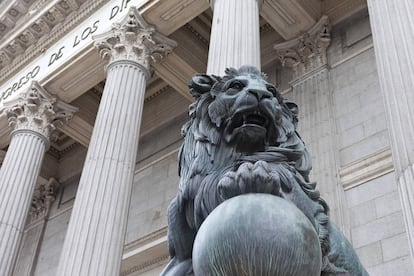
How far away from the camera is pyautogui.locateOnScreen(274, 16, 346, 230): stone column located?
1323 centimetres

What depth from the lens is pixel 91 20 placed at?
17.2m

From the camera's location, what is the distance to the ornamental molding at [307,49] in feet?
52.1

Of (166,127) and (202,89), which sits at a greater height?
(166,127)

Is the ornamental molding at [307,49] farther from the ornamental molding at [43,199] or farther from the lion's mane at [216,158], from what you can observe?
the lion's mane at [216,158]

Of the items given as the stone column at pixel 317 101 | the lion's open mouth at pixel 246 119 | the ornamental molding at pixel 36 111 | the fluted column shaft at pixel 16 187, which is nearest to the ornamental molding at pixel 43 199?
the ornamental molding at pixel 36 111

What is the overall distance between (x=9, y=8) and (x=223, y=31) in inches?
481

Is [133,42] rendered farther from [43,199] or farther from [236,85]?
[236,85]

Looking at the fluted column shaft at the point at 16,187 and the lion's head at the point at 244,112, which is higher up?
the fluted column shaft at the point at 16,187

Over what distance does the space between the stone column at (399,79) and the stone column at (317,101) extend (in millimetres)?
4661

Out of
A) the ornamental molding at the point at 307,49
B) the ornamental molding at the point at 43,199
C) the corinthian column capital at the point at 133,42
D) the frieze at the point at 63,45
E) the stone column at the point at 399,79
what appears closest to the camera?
the stone column at the point at 399,79

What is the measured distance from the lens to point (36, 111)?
55.2 feet

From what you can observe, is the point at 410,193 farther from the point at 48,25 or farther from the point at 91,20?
the point at 48,25

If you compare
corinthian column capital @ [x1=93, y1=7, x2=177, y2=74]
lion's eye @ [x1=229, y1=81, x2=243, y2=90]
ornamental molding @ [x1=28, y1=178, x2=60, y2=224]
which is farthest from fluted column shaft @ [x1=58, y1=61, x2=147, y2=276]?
ornamental molding @ [x1=28, y1=178, x2=60, y2=224]

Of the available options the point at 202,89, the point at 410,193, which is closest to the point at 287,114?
the point at 202,89
